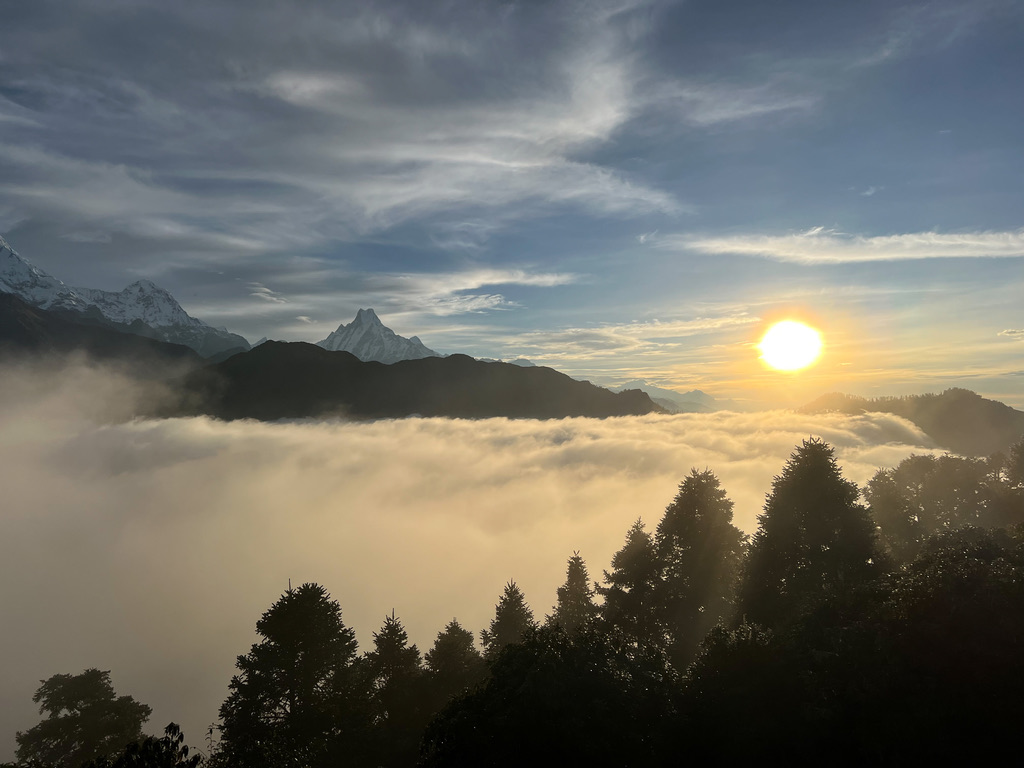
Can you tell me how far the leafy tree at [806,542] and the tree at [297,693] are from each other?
29.3 meters

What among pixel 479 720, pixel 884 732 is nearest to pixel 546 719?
pixel 479 720

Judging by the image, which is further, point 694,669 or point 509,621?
point 509,621

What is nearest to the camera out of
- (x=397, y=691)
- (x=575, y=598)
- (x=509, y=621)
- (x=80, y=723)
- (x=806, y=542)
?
(x=806, y=542)

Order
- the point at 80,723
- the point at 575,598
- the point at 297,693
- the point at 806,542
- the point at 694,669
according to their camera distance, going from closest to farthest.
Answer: the point at 694,669
the point at 297,693
the point at 806,542
the point at 80,723
the point at 575,598

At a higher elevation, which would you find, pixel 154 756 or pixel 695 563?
pixel 695 563

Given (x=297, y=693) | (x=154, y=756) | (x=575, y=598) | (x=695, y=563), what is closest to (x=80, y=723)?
(x=297, y=693)

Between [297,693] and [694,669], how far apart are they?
26.4 m

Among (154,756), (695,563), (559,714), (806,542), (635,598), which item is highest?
(806,542)

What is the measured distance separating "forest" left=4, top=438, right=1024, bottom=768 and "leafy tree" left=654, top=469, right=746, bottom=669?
5.7 inches

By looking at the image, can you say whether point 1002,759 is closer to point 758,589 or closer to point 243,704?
point 758,589

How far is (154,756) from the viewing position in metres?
23.9

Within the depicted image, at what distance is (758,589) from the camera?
33969 millimetres

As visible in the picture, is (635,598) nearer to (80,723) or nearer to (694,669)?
(694,669)

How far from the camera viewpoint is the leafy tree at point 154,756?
76.3ft
